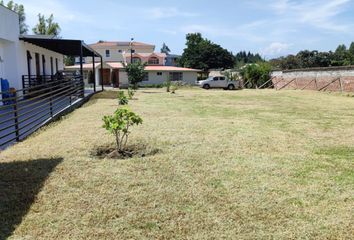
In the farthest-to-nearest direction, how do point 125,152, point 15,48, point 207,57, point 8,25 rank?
point 207,57 < point 15,48 < point 8,25 < point 125,152

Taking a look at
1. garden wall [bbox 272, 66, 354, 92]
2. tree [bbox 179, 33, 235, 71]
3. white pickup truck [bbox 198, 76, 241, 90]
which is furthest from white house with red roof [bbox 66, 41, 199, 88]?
garden wall [bbox 272, 66, 354, 92]

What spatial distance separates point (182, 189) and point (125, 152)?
2.41 m

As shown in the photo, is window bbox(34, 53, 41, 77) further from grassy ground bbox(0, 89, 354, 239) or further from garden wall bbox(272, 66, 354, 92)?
garden wall bbox(272, 66, 354, 92)

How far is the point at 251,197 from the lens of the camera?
4.96 metres

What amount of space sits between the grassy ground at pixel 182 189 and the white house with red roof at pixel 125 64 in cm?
3719

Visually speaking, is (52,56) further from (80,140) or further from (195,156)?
(195,156)

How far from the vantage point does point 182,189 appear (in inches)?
207

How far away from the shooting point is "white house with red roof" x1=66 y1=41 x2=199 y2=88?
161 feet

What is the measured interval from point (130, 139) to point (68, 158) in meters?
2.03

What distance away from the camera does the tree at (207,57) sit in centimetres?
6806

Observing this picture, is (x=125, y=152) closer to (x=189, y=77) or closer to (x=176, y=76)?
(x=176, y=76)

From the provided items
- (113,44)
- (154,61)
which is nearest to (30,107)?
(154,61)

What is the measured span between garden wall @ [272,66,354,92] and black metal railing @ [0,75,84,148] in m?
19.6

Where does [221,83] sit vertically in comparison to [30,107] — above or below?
above
